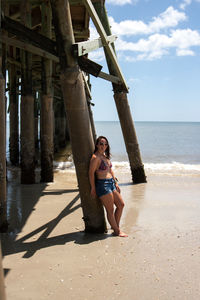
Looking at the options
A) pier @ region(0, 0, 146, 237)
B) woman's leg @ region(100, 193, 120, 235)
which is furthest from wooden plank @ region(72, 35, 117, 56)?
woman's leg @ region(100, 193, 120, 235)

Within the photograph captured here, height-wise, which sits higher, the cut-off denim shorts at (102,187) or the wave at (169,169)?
the cut-off denim shorts at (102,187)

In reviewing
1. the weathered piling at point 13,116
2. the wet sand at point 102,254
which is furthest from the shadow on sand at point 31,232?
the weathered piling at point 13,116

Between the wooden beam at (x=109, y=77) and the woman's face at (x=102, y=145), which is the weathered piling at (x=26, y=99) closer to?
the wooden beam at (x=109, y=77)

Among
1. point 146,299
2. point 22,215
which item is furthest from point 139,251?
point 22,215

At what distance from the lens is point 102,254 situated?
3.56m

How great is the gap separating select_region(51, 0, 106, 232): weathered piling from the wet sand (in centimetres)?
32

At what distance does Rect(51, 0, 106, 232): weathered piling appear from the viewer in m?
3.99

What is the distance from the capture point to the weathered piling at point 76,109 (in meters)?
3.99

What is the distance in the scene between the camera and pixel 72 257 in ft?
11.4

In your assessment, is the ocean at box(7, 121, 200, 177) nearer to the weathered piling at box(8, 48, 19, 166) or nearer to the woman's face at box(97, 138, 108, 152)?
the weathered piling at box(8, 48, 19, 166)

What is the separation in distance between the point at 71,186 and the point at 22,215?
282 centimetres

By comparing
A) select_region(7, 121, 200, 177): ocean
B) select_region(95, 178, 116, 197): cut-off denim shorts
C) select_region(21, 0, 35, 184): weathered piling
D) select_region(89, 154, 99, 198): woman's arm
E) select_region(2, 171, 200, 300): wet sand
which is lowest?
select_region(2, 171, 200, 300): wet sand

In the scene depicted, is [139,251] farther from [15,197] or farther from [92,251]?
[15,197]

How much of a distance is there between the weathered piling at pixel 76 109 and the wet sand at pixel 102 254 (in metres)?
0.32
